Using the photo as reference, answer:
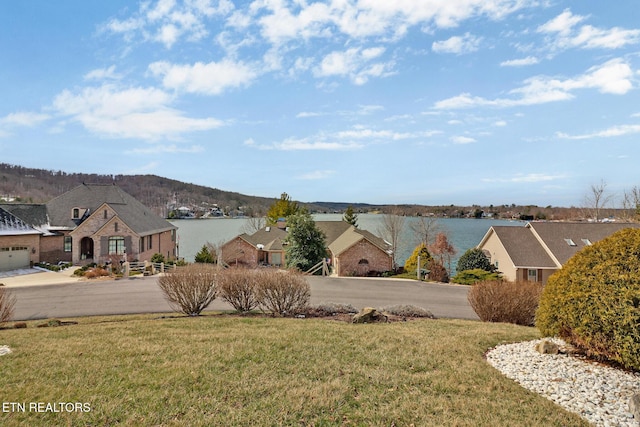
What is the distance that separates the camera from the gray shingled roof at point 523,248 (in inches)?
998

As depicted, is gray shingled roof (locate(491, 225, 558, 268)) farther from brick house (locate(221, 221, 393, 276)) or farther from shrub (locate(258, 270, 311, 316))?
shrub (locate(258, 270, 311, 316))

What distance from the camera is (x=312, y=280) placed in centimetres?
2303

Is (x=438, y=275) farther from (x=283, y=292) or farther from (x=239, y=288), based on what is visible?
(x=239, y=288)

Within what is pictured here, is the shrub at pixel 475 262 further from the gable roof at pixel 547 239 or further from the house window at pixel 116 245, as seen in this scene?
the house window at pixel 116 245

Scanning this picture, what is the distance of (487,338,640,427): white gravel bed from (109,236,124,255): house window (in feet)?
101

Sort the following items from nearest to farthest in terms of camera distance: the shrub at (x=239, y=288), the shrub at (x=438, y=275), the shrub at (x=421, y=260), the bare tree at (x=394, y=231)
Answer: the shrub at (x=239, y=288) < the shrub at (x=438, y=275) < the shrub at (x=421, y=260) < the bare tree at (x=394, y=231)

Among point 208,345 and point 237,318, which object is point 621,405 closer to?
point 208,345

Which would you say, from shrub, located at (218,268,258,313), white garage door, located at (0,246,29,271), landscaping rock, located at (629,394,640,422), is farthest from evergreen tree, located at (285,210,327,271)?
landscaping rock, located at (629,394,640,422)

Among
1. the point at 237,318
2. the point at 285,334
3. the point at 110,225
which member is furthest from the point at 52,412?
the point at 110,225

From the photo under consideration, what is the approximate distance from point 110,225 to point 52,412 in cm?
2887

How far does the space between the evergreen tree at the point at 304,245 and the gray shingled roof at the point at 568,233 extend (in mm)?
17733

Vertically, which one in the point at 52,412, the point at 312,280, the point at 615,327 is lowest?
the point at 312,280

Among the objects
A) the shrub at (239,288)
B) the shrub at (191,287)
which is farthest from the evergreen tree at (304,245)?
the shrub at (191,287)

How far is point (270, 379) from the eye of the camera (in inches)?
222
